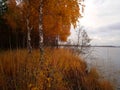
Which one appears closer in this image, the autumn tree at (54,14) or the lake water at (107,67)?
the lake water at (107,67)

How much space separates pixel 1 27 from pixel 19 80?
22.7 meters

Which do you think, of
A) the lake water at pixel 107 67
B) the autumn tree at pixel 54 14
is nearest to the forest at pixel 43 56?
the autumn tree at pixel 54 14

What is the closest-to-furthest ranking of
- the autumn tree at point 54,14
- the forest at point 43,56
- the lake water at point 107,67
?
the forest at point 43,56, the lake water at point 107,67, the autumn tree at point 54,14

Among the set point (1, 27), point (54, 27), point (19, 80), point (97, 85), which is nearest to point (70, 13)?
point (54, 27)

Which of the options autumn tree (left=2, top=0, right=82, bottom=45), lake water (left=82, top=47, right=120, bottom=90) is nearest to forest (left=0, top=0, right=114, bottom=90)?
autumn tree (left=2, top=0, right=82, bottom=45)

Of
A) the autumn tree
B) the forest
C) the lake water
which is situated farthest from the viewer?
the autumn tree

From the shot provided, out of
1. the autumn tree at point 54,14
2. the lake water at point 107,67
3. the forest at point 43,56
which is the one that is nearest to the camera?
the forest at point 43,56

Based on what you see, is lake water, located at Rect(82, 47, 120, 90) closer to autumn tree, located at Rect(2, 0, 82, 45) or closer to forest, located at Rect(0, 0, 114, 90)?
forest, located at Rect(0, 0, 114, 90)

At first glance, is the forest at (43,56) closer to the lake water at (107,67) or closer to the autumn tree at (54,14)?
the autumn tree at (54,14)

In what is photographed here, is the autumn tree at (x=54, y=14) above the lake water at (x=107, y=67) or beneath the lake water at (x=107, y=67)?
above

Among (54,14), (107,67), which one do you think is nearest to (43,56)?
(107,67)

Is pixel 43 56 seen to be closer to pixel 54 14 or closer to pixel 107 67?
pixel 107 67

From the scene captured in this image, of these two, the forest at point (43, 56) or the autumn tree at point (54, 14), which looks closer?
the forest at point (43, 56)

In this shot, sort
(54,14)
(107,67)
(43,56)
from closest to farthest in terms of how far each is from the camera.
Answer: (43,56)
(107,67)
(54,14)
